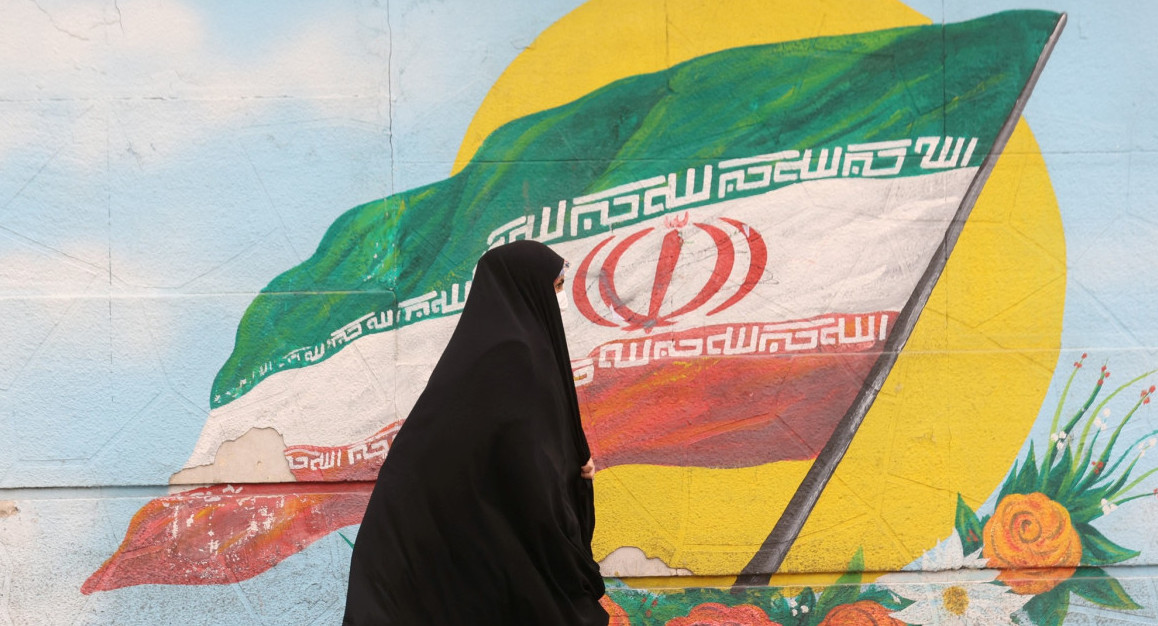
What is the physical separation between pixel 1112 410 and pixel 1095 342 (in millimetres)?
273

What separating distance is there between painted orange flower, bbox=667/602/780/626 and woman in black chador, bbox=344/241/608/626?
1.19 meters

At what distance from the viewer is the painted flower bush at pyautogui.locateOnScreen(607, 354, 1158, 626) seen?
3.74 metres

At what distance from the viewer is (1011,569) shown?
12.4 feet

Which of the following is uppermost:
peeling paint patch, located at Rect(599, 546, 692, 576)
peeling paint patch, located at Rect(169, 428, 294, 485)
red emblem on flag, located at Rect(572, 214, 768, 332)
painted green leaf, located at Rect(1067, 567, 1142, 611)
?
red emblem on flag, located at Rect(572, 214, 768, 332)

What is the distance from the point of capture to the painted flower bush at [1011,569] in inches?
147

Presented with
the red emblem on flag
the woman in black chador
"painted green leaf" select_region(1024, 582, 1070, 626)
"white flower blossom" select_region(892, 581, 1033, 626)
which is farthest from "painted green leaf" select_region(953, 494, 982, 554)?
the woman in black chador

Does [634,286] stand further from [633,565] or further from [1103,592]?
[1103,592]

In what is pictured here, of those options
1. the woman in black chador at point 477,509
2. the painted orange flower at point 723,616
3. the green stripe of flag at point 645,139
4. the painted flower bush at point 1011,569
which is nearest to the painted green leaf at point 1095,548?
the painted flower bush at point 1011,569

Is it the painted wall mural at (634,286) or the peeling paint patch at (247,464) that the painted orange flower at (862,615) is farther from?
the peeling paint patch at (247,464)

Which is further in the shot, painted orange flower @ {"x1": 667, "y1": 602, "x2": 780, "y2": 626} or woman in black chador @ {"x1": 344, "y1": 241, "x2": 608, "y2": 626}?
painted orange flower @ {"x1": 667, "y1": 602, "x2": 780, "y2": 626}

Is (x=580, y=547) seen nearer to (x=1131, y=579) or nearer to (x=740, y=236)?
(x=740, y=236)

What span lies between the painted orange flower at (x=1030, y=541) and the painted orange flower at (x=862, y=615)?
446 millimetres

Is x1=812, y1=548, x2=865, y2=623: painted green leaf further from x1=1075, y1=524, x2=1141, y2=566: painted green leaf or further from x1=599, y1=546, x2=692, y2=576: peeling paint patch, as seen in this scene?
x1=1075, y1=524, x2=1141, y2=566: painted green leaf

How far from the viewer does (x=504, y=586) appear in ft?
8.55
